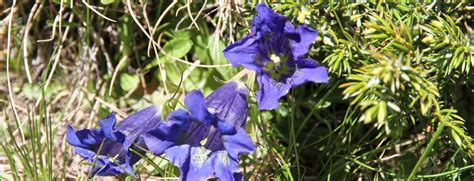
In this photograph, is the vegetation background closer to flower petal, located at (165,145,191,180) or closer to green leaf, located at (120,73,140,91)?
green leaf, located at (120,73,140,91)

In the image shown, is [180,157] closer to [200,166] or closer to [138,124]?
[200,166]

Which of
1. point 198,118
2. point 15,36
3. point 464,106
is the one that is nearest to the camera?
point 198,118

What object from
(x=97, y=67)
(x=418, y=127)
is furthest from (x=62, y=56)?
(x=418, y=127)

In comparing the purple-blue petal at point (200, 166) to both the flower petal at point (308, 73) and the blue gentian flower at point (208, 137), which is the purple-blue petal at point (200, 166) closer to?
the blue gentian flower at point (208, 137)


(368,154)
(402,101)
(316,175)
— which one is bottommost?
(316,175)

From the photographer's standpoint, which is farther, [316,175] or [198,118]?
[316,175]

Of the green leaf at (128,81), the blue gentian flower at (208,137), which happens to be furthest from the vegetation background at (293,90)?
the blue gentian flower at (208,137)

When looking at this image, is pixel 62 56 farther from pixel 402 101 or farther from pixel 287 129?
pixel 402 101
